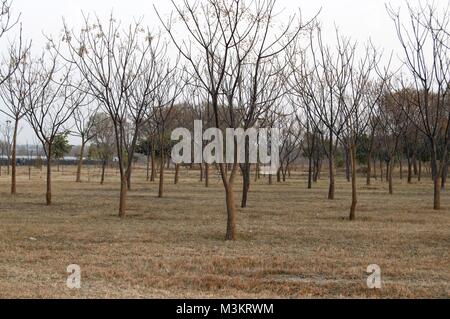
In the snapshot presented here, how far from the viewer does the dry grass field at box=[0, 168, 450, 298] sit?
5699 millimetres

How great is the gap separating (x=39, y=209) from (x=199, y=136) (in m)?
14.1

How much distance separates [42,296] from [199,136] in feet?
75.0

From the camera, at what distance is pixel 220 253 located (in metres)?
8.00

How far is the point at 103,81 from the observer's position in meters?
12.8

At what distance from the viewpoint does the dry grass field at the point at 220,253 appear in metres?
5.70

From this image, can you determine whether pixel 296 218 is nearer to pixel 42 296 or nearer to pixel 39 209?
pixel 39 209

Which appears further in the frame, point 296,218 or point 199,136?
point 199,136

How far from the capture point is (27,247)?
8.27 meters
